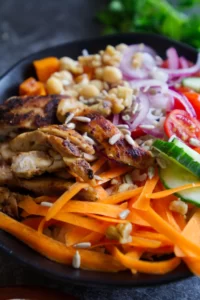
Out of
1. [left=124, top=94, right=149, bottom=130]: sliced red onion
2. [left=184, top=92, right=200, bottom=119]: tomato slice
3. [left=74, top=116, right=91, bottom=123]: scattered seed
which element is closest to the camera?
[left=74, top=116, right=91, bottom=123]: scattered seed

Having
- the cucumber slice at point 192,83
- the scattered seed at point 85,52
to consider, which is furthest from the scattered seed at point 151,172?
the scattered seed at point 85,52

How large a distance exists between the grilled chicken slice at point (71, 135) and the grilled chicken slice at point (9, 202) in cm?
36

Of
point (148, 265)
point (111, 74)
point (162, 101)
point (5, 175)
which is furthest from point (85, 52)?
point (148, 265)

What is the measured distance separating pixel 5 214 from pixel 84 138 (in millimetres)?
Result: 550

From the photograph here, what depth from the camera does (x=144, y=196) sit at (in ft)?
7.25

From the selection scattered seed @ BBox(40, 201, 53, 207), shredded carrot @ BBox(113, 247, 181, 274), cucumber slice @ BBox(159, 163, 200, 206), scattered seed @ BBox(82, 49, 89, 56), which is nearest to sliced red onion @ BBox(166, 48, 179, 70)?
scattered seed @ BBox(82, 49, 89, 56)

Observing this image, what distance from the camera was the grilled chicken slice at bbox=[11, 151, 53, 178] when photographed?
2.27 meters

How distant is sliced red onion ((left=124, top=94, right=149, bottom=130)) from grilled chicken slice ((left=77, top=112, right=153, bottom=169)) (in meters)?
0.19

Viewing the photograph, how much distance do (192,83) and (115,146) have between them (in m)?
0.84

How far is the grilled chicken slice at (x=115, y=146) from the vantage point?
7.71 ft

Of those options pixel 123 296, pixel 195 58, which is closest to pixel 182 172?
pixel 123 296

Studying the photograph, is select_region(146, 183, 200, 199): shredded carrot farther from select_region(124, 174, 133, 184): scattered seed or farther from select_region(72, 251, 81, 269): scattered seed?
select_region(72, 251, 81, 269): scattered seed

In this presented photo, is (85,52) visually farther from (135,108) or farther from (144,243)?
(144,243)

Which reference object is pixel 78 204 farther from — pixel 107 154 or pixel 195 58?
pixel 195 58
